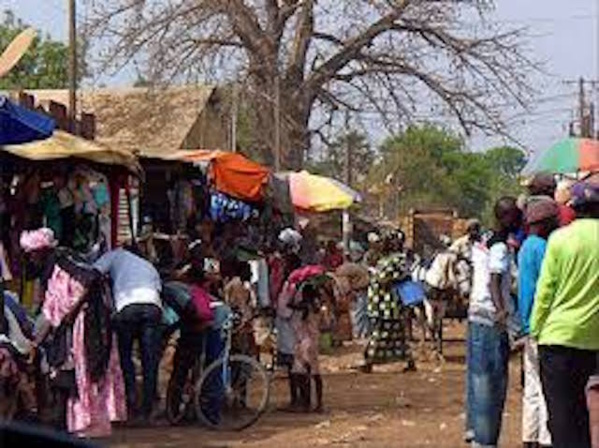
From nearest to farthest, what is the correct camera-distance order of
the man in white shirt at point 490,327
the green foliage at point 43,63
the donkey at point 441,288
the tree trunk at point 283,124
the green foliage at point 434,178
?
the man in white shirt at point 490,327 < the donkey at point 441,288 < the tree trunk at point 283,124 < the green foliage at point 43,63 < the green foliage at point 434,178

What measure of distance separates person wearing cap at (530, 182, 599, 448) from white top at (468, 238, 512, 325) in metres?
1.34

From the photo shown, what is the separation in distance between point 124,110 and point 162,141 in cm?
199

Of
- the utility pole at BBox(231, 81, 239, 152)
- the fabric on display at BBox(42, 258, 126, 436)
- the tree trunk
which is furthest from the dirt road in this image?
the tree trunk

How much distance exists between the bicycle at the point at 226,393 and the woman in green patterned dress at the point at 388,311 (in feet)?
13.7

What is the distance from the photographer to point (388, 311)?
50.9ft

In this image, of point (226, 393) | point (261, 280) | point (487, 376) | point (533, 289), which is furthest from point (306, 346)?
point (533, 289)

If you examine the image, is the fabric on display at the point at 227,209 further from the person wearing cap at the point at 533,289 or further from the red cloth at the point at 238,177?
the person wearing cap at the point at 533,289

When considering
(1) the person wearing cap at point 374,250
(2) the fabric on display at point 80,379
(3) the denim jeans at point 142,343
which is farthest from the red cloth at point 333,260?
(2) the fabric on display at point 80,379

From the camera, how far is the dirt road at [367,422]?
33.3 feet

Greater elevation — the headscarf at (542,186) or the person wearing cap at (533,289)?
the headscarf at (542,186)

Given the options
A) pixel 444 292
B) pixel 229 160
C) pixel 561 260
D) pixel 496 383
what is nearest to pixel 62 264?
pixel 496 383

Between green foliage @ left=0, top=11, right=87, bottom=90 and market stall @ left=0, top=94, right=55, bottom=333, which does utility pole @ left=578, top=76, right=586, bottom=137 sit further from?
market stall @ left=0, top=94, right=55, bottom=333

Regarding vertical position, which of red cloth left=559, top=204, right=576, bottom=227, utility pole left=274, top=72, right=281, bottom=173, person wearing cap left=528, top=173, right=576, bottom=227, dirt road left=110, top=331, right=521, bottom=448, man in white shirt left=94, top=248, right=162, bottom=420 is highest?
utility pole left=274, top=72, right=281, bottom=173

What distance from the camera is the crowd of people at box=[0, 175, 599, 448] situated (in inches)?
285
